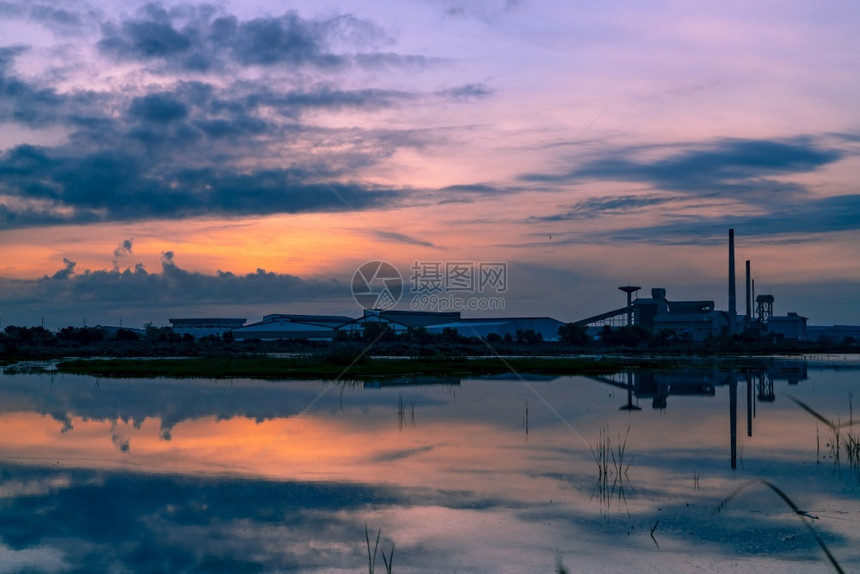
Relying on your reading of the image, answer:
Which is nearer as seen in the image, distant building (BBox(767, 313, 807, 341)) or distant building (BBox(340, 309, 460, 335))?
distant building (BBox(340, 309, 460, 335))

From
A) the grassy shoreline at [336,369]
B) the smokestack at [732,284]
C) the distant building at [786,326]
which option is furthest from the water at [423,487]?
the distant building at [786,326]

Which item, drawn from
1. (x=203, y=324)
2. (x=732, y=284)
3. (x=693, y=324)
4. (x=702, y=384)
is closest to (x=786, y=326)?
(x=693, y=324)

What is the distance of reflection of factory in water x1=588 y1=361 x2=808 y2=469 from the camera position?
86.5ft

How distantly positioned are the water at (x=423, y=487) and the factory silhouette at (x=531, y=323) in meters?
80.2

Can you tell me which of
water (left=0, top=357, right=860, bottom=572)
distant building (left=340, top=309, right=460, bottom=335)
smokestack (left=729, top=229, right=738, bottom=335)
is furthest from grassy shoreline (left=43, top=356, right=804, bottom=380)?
distant building (left=340, top=309, right=460, bottom=335)

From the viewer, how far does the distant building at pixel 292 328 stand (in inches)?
4621

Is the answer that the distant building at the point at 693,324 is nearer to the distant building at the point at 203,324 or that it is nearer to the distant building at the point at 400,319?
the distant building at the point at 400,319

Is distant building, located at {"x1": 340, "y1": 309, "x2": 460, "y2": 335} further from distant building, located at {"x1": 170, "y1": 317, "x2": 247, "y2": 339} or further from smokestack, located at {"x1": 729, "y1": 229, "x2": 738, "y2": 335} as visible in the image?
smokestack, located at {"x1": 729, "y1": 229, "x2": 738, "y2": 335}

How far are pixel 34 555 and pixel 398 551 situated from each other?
434 cm

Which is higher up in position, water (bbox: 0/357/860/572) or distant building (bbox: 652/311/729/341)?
distant building (bbox: 652/311/729/341)

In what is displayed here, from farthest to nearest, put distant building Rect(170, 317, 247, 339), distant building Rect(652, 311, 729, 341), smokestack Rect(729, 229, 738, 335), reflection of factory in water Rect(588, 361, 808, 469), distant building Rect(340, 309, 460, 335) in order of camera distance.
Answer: distant building Rect(170, 317, 247, 339)
distant building Rect(340, 309, 460, 335)
distant building Rect(652, 311, 729, 341)
smokestack Rect(729, 229, 738, 335)
reflection of factory in water Rect(588, 361, 808, 469)

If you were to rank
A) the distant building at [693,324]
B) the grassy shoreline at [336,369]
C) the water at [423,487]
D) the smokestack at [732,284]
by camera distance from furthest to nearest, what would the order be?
the distant building at [693,324]
the smokestack at [732,284]
the grassy shoreline at [336,369]
the water at [423,487]

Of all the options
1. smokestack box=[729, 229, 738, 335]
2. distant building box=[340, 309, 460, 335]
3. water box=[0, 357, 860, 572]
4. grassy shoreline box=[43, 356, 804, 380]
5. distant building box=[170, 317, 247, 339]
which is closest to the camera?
water box=[0, 357, 860, 572]

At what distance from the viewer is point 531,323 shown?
400 ft
